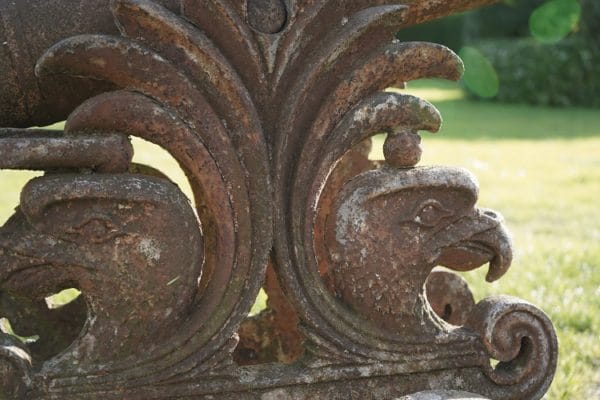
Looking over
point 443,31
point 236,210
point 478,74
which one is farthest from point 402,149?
point 443,31

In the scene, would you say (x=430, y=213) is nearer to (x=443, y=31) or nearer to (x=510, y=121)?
(x=510, y=121)

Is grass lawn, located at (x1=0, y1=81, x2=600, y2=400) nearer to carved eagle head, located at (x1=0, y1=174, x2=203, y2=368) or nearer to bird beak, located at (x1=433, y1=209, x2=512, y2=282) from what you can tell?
bird beak, located at (x1=433, y1=209, x2=512, y2=282)

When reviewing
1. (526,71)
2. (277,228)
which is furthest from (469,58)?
(526,71)

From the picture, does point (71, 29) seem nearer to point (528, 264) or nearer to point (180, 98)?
point (180, 98)

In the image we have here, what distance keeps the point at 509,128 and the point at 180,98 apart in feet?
41.9

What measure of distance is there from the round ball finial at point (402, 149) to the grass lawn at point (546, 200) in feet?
4.02

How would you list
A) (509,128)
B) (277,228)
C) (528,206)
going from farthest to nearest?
1. (509,128)
2. (528,206)
3. (277,228)

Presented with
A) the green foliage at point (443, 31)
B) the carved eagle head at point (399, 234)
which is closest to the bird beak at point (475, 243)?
the carved eagle head at point (399, 234)

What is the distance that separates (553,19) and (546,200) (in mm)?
4975

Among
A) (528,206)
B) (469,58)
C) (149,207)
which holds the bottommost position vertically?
(149,207)

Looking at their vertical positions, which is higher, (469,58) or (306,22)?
(469,58)

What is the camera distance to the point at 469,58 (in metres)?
3.06

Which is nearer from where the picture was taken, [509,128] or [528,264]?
[528,264]

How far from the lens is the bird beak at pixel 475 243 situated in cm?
228
